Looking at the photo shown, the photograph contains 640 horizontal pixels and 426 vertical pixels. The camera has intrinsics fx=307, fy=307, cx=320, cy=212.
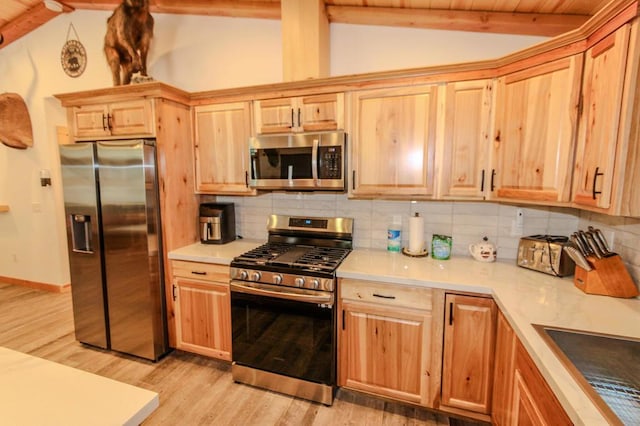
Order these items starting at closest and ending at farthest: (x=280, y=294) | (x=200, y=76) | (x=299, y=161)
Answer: (x=280, y=294) < (x=299, y=161) < (x=200, y=76)

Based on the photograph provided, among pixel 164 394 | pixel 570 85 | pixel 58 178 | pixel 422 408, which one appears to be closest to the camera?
pixel 570 85

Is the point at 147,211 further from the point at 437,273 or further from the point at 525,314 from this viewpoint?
the point at 525,314

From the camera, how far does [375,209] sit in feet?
8.25

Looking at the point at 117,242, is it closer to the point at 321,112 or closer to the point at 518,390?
the point at 321,112

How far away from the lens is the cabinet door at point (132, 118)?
2.35m

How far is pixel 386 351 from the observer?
196cm

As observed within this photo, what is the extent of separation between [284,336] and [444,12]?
8.28 feet

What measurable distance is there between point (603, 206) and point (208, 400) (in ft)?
8.30

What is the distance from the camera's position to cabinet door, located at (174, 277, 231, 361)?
2.35 meters

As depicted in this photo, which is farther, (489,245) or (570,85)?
(489,245)

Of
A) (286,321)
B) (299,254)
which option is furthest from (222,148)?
(286,321)

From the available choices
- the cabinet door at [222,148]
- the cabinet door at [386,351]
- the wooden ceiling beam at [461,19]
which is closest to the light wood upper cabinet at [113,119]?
the cabinet door at [222,148]

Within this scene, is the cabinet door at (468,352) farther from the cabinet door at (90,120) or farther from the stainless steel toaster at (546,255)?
the cabinet door at (90,120)

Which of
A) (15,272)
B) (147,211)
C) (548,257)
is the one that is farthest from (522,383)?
(15,272)
